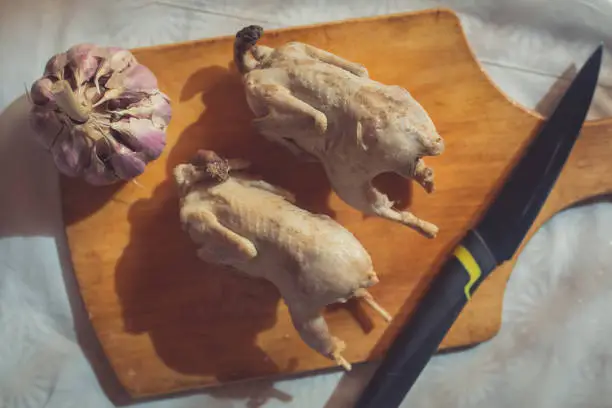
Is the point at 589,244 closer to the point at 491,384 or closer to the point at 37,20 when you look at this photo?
the point at 491,384

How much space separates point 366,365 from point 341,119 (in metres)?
0.57

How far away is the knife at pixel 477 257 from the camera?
4.33 ft

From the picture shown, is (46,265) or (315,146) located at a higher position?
(315,146)

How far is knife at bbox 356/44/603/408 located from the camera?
132 centimetres

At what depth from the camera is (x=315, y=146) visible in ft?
4.03

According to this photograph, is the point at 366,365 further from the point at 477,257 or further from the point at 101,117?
the point at 101,117

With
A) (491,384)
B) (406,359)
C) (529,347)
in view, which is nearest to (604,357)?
(529,347)

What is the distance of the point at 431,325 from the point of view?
132 cm

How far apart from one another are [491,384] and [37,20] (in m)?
1.36

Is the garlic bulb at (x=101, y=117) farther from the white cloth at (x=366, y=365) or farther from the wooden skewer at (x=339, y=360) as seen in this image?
the wooden skewer at (x=339, y=360)

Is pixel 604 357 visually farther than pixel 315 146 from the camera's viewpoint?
Yes

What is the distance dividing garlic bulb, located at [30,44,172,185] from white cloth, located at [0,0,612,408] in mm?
213

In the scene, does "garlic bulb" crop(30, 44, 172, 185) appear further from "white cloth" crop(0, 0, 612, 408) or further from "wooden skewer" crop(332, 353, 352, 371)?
"wooden skewer" crop(332, 353, 352, 371)

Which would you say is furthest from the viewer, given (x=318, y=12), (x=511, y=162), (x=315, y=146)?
(x=318, y=12)
